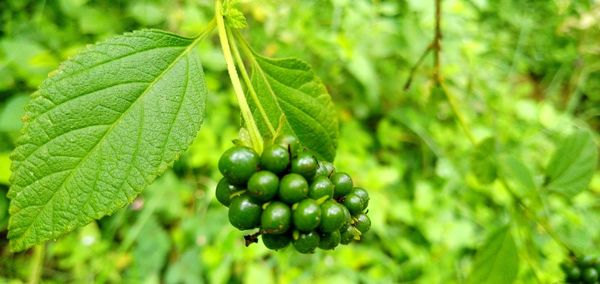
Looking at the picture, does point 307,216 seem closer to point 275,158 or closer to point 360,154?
point 275,158

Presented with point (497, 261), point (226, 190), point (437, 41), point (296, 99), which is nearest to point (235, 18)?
point (296, 99)

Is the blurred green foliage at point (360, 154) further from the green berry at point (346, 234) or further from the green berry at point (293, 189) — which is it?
the green berry at point (293, 189)

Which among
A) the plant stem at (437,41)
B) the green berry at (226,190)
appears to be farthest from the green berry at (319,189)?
the plant stem at (437,41)

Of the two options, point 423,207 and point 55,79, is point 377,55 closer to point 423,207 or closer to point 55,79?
point 423,207

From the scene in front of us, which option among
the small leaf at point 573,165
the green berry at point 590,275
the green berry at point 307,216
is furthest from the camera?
the small leaf at point 573,165

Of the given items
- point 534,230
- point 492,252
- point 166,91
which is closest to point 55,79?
point 166,91

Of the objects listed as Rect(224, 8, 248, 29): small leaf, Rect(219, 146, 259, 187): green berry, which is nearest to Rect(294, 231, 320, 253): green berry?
Rect(219, 146, 259, 187): green berry
